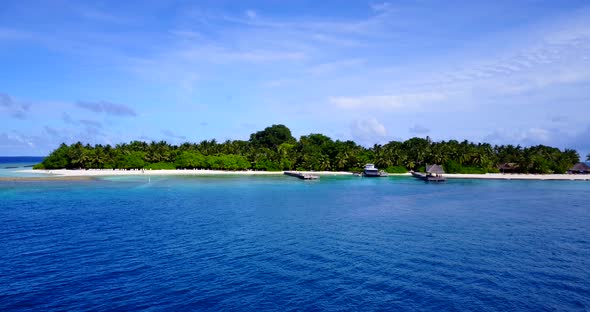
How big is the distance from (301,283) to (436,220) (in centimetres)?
2875

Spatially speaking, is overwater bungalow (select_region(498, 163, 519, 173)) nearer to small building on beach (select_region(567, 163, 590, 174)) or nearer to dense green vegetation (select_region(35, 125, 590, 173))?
dense green vegetation (select_region(35, 125, 590, 173))

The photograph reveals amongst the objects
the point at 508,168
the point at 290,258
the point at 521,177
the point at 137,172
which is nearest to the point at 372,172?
the point at 521,177

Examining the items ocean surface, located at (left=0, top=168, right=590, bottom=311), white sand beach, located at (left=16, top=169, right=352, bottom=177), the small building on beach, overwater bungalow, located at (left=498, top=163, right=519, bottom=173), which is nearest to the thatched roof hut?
white sand beach, located at (left=16, top=169, right=352, bottom=177)

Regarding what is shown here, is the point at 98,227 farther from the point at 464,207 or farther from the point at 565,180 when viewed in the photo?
the point at 565,180

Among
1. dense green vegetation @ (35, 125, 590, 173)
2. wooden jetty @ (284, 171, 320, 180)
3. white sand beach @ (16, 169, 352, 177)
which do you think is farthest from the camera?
dense green vegetation @ (35, 125, 590, 173)

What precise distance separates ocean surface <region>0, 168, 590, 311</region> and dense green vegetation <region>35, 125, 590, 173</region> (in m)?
86.5

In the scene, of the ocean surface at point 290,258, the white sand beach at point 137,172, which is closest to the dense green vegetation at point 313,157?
the white sand beach at point 137,172

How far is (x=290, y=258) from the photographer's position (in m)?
32.2

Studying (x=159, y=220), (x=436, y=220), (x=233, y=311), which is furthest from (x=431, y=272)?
(x=159, y=220)

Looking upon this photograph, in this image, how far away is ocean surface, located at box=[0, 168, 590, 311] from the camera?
2398cm

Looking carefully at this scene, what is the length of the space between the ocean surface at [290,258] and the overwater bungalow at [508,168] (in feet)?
316

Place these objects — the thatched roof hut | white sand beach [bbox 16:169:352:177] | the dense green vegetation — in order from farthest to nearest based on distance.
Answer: the dense green vegetation → the thatched roof hut → white sand beach [bbox 16:169:352:177]

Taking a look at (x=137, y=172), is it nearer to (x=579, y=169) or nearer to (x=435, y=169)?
(x=435, y=169)

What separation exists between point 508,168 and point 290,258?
13940cm
